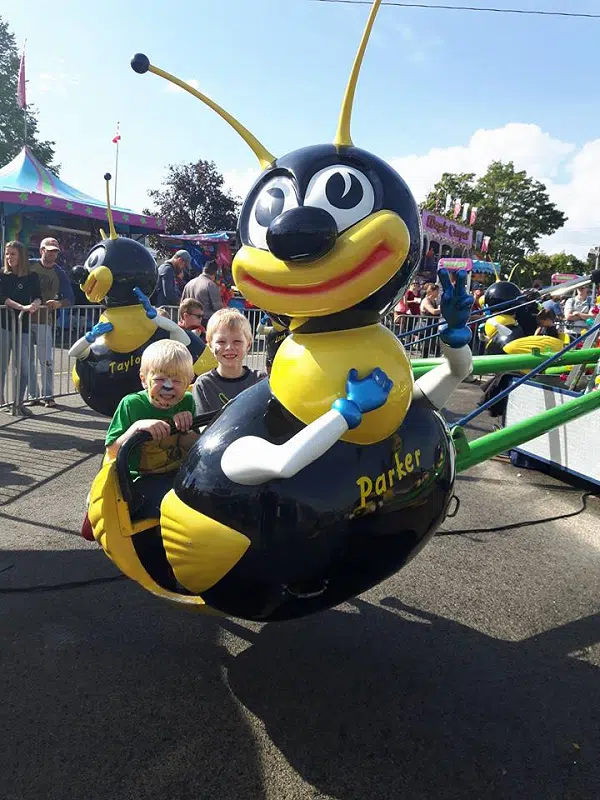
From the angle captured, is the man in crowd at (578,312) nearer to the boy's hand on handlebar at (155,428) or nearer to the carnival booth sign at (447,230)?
the boy's hand on handlebar at (155,428)

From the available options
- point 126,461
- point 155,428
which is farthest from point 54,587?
point 155,428

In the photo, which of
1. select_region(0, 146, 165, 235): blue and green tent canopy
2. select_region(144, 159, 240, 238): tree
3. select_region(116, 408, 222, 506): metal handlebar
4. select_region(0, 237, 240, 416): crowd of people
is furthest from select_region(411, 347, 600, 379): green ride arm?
select_region(144, 159, 240, 238): tree

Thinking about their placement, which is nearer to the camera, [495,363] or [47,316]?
[495,363]

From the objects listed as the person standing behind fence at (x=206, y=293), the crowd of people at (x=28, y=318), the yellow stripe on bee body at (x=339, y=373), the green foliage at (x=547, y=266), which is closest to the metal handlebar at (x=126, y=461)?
the yellow stripe on bee body at (x=339, y=373)

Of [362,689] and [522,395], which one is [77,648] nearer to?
[362,689]

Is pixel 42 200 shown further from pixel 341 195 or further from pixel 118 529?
pixel 341 195

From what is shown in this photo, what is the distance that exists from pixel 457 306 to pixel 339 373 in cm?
55

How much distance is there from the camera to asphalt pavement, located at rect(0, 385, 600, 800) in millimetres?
2041

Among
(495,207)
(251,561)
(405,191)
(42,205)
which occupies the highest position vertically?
(495,207)

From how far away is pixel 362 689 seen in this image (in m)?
2.51

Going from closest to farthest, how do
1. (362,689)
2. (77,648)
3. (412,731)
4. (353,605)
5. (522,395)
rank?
(412,731), (362,689), (77,648), (353,605), (522,395)

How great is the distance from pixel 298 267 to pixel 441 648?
74.4 inches

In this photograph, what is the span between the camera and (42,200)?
14281mm

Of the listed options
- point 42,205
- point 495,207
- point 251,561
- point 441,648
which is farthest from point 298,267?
point 495,207
